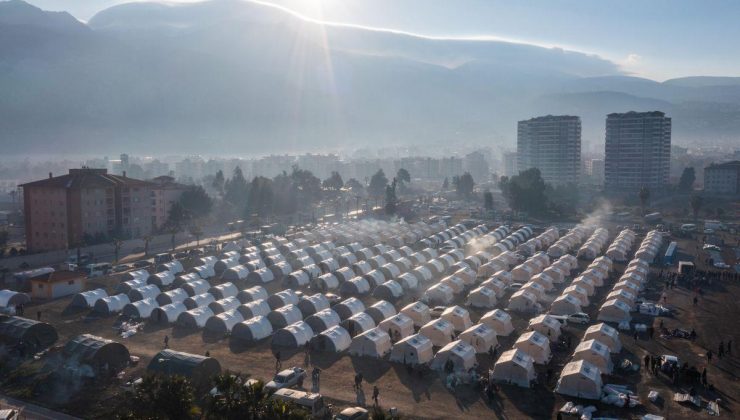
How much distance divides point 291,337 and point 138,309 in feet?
21.9

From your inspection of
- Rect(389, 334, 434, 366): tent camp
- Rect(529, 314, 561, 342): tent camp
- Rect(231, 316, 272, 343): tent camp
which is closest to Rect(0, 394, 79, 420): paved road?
Rect(231, 316, 272, 343): tent camp

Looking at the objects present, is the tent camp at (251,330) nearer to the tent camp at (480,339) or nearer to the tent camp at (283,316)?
the tent camp at (283,316)

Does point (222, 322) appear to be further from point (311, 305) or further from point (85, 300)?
point (85, 300)

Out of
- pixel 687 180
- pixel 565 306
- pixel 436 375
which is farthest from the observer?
pixel 687 180

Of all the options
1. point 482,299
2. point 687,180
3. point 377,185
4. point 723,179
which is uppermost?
point 723,179

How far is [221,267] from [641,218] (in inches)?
1472

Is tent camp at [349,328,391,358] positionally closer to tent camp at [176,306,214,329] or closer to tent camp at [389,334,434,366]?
tent camp at [389,334,434,366]

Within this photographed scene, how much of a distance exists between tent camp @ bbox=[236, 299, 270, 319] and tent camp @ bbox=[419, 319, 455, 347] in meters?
5.98

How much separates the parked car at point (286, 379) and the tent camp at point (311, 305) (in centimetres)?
592

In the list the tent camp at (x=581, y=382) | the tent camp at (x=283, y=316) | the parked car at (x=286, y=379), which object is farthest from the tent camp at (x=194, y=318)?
the tent camp at (x=581, y=382)

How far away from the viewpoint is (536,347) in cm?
1648

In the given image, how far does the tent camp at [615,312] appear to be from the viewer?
20359 mm

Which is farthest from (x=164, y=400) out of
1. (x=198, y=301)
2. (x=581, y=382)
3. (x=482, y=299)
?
Answer: (x=482, y=299)

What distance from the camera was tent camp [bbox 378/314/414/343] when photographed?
60.8 feet
